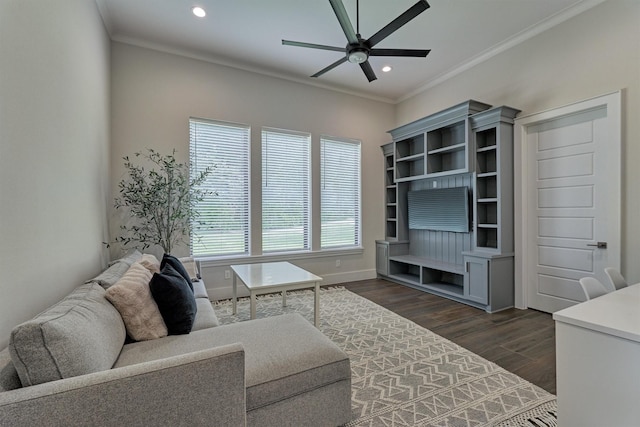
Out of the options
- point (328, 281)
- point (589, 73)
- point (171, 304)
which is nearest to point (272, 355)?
point (171, 304)

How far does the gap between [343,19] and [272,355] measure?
7.80 ft

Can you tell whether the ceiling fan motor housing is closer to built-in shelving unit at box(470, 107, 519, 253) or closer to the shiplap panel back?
built-in shelving unit at box(470, 107, 519, 253)

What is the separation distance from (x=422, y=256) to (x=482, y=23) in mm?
3408

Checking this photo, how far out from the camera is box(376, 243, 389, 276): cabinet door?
5082mm

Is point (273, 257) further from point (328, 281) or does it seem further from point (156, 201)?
point (156, 201)

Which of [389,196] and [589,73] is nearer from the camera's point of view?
[589,73]

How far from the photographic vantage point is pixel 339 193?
5.05 metres

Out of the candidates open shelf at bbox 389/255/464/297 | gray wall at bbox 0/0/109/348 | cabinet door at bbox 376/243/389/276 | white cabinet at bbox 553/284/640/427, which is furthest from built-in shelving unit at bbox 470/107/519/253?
gray wall at bbox 0/0/109/348

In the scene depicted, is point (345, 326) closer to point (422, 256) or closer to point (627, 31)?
point (422, 256)

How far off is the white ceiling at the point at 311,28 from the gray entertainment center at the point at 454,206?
0.84 metres

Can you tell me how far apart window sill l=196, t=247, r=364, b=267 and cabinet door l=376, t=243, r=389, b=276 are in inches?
13.3

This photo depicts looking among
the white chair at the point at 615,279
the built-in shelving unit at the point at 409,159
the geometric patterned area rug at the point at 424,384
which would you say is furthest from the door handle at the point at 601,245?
the built-in shelving unit at the point at 409,159

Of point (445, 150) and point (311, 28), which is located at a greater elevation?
point (311, 28)

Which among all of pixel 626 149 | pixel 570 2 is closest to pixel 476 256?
pixel 626 149
